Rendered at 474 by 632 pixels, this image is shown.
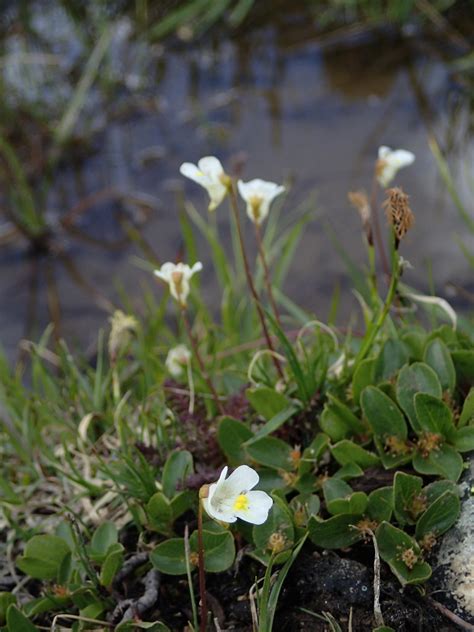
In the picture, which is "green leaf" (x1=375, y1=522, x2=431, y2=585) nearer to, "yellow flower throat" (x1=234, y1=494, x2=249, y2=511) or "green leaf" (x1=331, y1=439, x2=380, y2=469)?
"green leaf" (x1=331, y1=439, x2=380, y2=469)

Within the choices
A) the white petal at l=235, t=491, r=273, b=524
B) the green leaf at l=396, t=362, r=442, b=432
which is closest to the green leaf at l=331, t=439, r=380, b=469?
the green leaf at l=396, t=362, r=442, b=432

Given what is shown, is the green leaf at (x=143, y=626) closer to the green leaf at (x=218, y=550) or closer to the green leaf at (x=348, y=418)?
the green leaf at (x=218, y=550)

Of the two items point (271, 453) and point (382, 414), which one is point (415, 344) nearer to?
point (382, 414)

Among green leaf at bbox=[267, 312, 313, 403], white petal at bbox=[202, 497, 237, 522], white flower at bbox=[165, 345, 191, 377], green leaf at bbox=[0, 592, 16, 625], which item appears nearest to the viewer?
white petal at bbox=[202, 497, 237, 522]

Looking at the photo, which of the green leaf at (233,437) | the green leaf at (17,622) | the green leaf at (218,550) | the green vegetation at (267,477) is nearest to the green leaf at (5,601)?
the green vegetation at (267,477)

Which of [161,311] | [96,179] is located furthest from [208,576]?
[96,179]

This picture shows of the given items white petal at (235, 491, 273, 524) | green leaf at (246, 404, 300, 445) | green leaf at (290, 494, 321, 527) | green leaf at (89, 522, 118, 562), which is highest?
white petal at (235, 491, 273, 524)

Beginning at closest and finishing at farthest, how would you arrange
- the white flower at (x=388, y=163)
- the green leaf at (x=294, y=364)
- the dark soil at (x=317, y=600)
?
the dark soil at (x=317, y=600), the green leaf at (x=294, y=364), the white flower at (x=388, y=163)
